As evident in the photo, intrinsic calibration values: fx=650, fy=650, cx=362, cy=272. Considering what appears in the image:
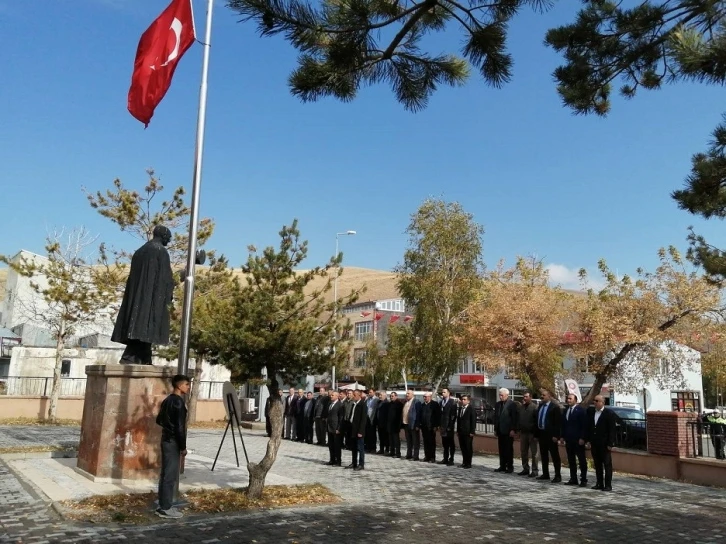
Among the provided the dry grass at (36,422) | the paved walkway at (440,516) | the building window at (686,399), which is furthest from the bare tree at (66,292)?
the building window at (686,399)

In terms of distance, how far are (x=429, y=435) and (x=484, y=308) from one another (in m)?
6.81

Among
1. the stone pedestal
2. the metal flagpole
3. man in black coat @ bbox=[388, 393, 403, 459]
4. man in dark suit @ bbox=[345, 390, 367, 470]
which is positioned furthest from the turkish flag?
man in black coat @ bbox=[388, 393, 403, 459]

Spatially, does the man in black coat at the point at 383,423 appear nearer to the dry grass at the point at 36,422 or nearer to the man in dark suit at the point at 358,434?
the man in dark suit at the point at 358,434

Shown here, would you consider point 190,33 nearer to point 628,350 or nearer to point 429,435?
point 429,435

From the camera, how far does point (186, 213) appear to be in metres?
24.8

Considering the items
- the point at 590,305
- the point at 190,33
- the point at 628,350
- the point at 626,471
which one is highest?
the point at 190,33

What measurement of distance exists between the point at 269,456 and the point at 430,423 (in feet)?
26.9

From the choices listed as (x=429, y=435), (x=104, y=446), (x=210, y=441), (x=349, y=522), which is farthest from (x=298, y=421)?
(x=349, y=522)

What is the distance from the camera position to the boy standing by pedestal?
8109 mm

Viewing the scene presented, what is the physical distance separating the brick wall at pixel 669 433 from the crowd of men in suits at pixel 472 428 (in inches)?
59.9

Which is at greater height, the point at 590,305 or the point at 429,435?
the point at 590,305

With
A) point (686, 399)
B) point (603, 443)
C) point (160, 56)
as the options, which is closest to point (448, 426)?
point (603, 443)

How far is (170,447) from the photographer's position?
819 centimetres

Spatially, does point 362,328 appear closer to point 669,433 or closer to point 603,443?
point 669,433
